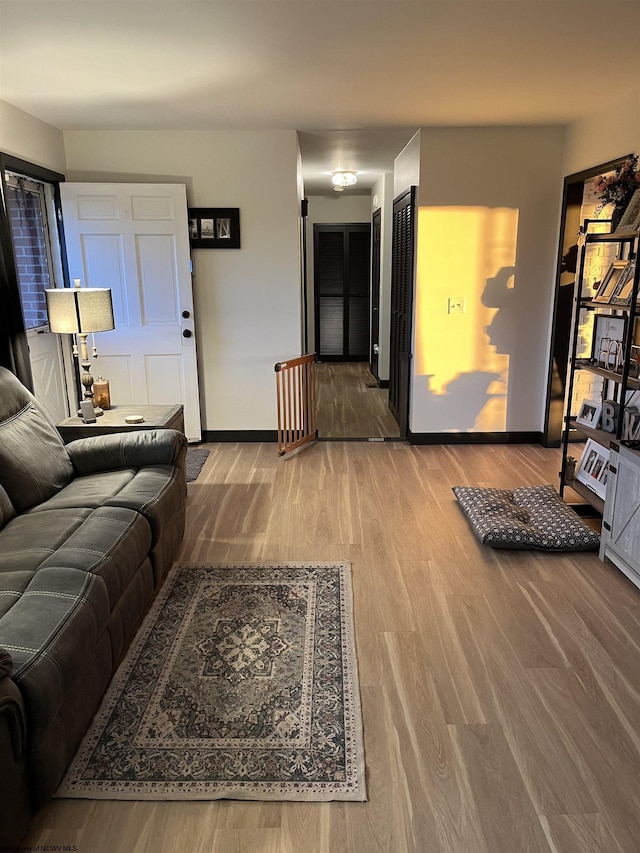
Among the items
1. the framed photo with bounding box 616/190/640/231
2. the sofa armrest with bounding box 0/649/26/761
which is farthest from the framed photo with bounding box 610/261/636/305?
the sofa armrest with bounding box 0/649/26/761

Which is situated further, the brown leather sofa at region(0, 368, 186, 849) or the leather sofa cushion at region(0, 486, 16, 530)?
the leather sofa cushion at region(0, 486, 16, 530)

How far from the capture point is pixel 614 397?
12.2 feet

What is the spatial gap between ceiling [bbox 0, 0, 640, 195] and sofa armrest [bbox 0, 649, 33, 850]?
92.7 inches

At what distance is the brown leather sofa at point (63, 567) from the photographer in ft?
5.21

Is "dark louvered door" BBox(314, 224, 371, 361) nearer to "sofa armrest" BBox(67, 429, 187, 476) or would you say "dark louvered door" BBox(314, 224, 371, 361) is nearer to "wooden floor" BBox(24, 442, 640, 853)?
"wooden floor" BBox(24, 442, 640, 853)

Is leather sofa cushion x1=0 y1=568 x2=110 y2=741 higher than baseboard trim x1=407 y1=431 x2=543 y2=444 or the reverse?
higher

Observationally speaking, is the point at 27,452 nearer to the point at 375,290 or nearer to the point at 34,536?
the point at 34,536

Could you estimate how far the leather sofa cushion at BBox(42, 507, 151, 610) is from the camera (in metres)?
2.12

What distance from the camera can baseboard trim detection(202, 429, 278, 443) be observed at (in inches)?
209

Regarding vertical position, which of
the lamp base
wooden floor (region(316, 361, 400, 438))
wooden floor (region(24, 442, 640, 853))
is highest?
the lamp base

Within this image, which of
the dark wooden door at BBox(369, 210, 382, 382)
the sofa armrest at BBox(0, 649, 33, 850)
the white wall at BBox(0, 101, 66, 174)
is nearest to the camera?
the sofa armrest at BBox(0, 649, 33, 850)

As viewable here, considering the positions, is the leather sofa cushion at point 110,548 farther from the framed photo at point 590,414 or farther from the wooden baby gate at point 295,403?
the framed photo at point 590,414

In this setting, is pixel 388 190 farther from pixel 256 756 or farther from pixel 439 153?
pixel 256 756

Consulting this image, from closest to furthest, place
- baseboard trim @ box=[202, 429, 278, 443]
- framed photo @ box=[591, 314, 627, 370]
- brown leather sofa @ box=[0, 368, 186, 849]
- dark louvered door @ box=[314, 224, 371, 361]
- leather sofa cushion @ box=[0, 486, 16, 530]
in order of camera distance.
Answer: brown leather sofa @ box=[0, 368, 186, 849]
leather sofa cushion @ box=[0, 486, 16, 530]
framed photo @ box=[591, 314, 627, 370]
baseboard trim @ box=[202, 429, 278, 443]
dark louvered door @ box=[314, 224, 371, 361]
